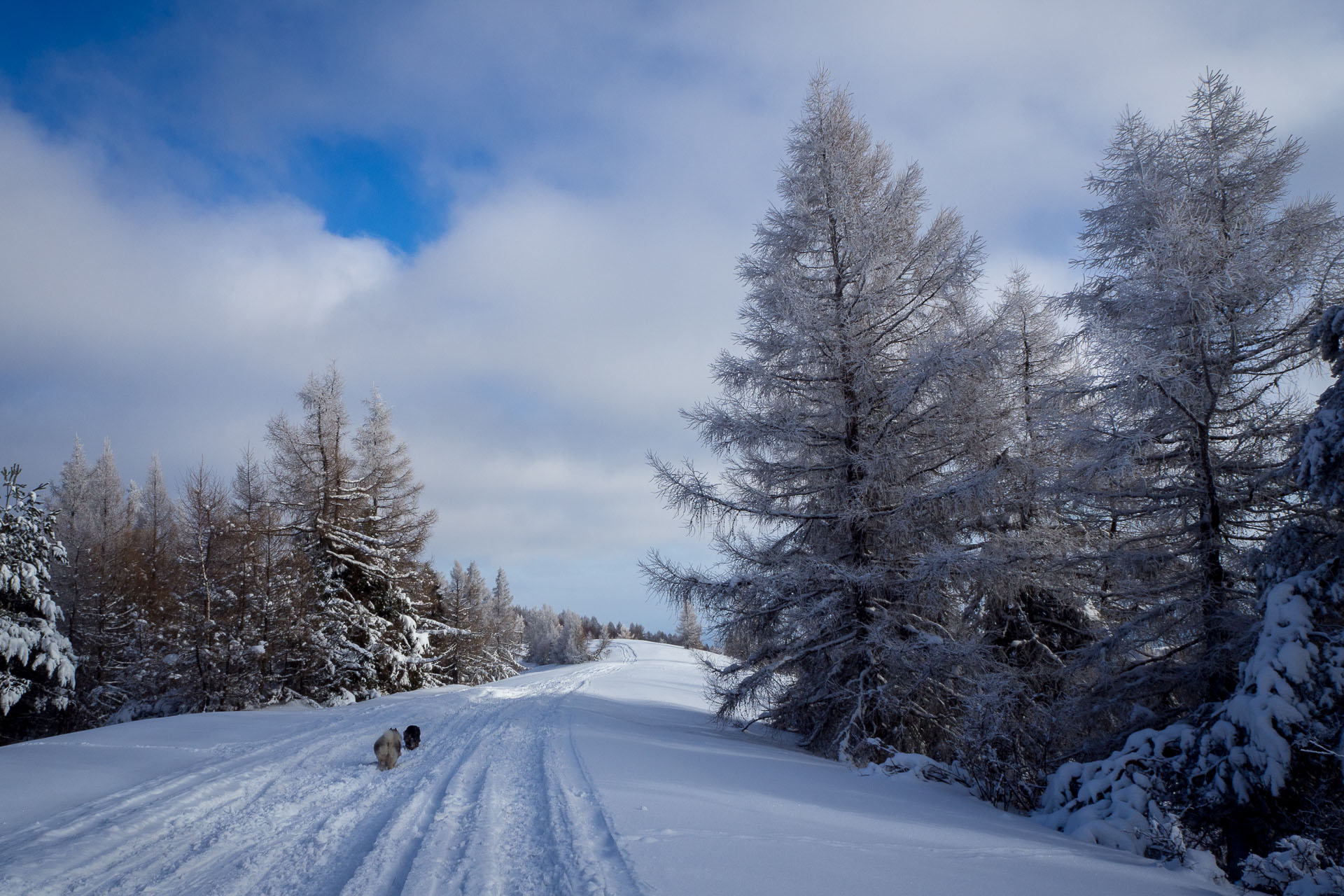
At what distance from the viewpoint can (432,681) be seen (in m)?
20.5

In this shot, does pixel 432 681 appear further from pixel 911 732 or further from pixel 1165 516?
pixel 1165 516

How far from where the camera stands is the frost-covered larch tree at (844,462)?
8555 mm

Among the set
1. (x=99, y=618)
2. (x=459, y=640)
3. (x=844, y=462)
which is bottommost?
(x=459, y=640)

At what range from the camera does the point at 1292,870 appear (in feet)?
10.7

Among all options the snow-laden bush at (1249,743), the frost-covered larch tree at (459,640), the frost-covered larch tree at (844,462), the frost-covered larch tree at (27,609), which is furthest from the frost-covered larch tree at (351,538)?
the snow-laden bush at (1249,743)

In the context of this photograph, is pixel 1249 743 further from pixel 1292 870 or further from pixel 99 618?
pixel 99 618

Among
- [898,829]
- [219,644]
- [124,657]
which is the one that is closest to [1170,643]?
[898,829]

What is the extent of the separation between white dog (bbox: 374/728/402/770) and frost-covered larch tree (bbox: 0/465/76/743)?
31.0 feet

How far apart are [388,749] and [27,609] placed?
11.6 meters

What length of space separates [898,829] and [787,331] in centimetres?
720

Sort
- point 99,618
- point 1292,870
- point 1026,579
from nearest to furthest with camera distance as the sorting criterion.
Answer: point 1292,870
point 1026,579
point 99,618

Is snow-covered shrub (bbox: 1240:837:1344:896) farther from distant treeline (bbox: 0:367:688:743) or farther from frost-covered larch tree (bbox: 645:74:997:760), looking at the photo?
distant treeline (bbox: 0:367:688:743)

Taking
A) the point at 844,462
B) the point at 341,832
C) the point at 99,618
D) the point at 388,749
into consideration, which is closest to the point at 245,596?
the point at 99,618

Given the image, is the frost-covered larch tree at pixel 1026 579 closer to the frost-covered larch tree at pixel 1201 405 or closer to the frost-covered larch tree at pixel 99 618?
the frost-covered larch tree at pixel 1201 405
